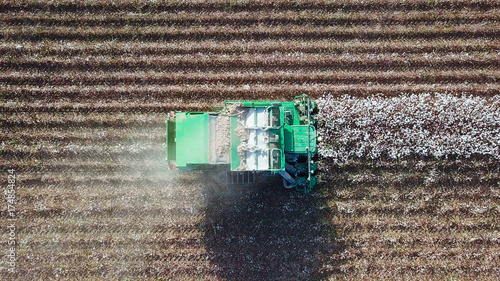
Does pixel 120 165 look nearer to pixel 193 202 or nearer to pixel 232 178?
pixel 193 202

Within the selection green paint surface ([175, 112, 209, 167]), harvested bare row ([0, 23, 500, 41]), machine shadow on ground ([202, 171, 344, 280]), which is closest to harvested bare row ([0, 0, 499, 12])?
harvested bare row ([0, 23, 500, 41])

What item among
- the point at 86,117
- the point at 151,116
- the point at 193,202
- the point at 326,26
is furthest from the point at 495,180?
the point at 86,117

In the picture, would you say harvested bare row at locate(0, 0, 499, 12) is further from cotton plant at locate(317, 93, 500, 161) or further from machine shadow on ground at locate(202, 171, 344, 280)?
machine shadow on ground at locate(202, 171, 344, 280)

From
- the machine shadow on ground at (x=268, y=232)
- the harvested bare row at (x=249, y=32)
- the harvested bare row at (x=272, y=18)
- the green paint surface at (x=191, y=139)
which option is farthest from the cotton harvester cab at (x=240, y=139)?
the harvested bare row at (x=272, y=18)

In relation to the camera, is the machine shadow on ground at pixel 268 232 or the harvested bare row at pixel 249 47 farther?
the harvested bare row at pixel 249 47

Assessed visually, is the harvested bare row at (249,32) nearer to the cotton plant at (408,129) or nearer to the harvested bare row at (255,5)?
the harvested bare row at (255,5)
